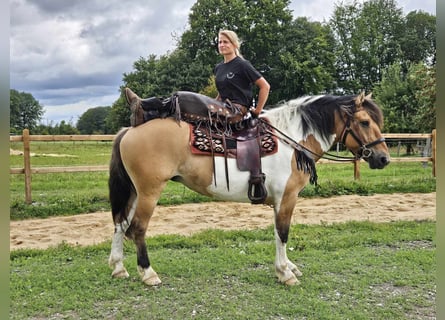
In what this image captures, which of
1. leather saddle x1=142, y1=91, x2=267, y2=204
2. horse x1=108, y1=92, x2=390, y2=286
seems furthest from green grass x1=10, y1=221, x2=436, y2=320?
leather saddle x1=142, y1=91, x2=267, y2=204

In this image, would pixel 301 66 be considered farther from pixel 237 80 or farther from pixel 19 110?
pixel 19 110

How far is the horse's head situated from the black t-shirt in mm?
1049

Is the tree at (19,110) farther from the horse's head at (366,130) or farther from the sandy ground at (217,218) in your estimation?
the horse's head at (366,130)

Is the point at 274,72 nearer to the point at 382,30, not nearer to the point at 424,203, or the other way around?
the point at 382,30

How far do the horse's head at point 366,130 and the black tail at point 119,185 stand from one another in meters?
2.40

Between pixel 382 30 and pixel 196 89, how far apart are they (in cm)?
2273

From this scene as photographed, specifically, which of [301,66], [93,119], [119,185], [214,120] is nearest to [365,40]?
[301,66]

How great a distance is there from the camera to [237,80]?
366 cm

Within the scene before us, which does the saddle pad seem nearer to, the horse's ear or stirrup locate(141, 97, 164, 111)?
stirrup locate(141, 97, 164, 111)

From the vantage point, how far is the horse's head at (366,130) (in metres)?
3.71

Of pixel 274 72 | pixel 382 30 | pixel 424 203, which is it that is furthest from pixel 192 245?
pixel 382 30

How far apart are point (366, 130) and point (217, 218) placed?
11.7 feet

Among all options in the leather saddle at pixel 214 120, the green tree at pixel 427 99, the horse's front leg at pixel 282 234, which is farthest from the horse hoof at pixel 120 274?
the green tree at pixel 427 99

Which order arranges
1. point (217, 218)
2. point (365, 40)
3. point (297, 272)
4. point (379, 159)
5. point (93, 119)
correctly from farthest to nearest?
point (93, 119)
point (365, 40)
point (217, 218)
point (297, 272)
point (379, 159)
